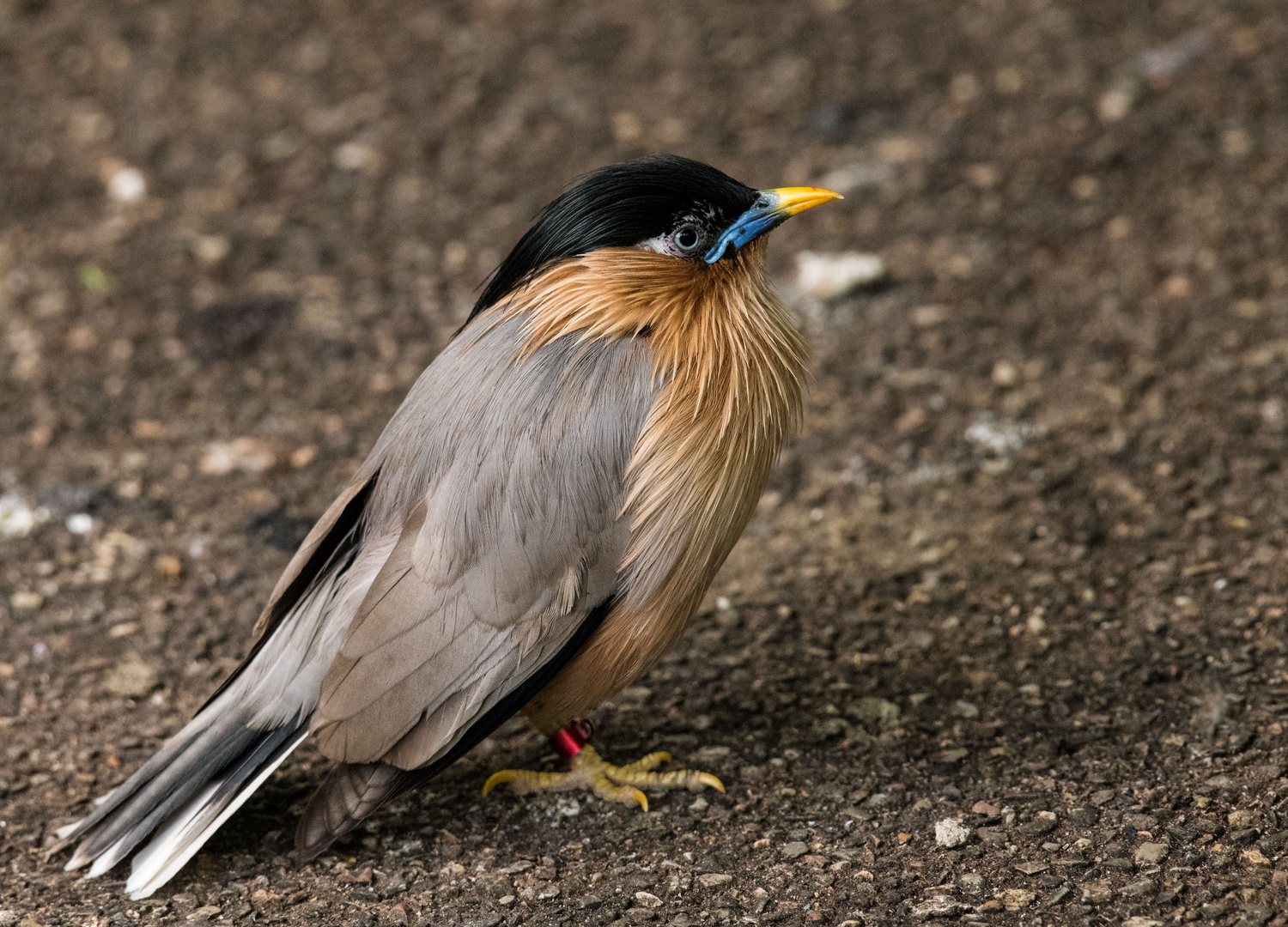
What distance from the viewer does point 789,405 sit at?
12.7ft

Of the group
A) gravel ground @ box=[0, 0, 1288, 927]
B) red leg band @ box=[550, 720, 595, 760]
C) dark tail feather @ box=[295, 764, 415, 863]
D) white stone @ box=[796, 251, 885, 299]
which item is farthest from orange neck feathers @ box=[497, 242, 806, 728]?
white stone @ box=[796, 251, 885, 299]

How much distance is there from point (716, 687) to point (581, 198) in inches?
64.3

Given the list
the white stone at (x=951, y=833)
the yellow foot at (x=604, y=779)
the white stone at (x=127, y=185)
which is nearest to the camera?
the white stone at (x=951, y=833)

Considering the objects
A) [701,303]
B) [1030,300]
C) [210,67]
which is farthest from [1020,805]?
[210,67]

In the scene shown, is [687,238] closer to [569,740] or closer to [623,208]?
[623,208]

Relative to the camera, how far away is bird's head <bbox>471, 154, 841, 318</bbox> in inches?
144

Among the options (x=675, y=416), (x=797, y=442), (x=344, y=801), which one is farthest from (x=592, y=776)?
(x=797, y=442)

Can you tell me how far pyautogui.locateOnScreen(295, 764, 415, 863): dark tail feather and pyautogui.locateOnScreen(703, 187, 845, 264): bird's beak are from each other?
1595 millimetres

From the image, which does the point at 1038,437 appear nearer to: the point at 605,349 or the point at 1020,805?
the point at 1020,805

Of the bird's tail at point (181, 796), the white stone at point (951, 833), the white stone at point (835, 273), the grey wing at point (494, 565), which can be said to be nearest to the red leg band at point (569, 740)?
the grey wing at point (494, 565)

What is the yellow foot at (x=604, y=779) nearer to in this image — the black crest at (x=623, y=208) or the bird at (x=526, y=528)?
the bird at (x=526, y=528)

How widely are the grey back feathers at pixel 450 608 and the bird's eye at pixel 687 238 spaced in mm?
309

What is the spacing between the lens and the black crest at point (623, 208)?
3.65 m

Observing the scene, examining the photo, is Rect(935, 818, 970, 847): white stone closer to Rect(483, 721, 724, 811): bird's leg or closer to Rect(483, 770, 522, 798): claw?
Rect(483, 721, 724, 811): bird's leg
